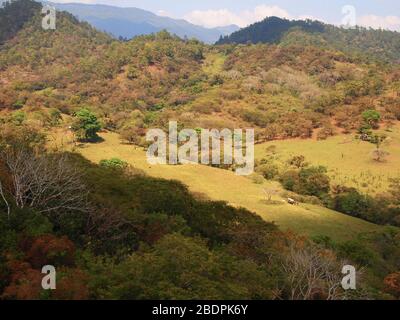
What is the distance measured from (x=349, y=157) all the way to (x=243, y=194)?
21.9 metres

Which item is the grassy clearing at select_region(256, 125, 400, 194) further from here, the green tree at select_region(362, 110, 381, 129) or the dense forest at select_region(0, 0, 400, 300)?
the green tree at select_region(362, 110, 381, 129)

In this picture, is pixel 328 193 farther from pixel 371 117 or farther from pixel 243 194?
pixel 371 117

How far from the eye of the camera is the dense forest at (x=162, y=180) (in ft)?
50.6

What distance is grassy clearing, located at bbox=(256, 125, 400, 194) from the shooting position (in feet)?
187

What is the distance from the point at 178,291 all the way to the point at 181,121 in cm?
7117

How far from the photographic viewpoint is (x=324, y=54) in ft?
417

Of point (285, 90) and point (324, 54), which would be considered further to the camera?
point (324, 54)

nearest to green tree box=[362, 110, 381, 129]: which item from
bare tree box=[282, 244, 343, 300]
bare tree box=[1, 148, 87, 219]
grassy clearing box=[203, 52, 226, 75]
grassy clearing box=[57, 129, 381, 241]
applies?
grassy clearing box=[57, 129, 381, 241]

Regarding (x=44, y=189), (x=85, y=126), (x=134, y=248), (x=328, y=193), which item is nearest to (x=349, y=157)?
(x=328, y=193)

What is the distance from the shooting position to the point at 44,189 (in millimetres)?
20641

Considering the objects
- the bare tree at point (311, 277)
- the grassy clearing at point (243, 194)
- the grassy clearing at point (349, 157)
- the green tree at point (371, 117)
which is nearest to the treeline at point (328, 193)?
the grassy clearing at point (243, 194)

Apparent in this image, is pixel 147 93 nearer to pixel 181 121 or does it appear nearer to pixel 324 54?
pixel 181 121
